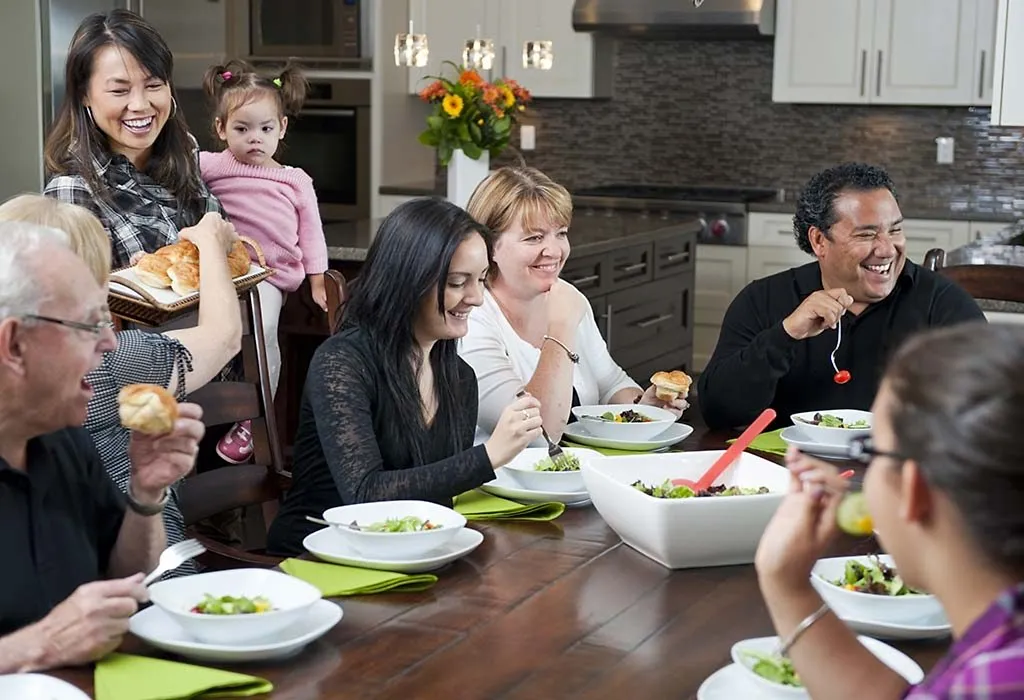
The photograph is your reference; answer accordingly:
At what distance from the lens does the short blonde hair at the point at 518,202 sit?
9.88 feet

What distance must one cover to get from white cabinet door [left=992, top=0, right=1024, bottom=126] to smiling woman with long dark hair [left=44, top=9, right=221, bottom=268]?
2280 millimetres

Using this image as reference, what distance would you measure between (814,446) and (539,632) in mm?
1068

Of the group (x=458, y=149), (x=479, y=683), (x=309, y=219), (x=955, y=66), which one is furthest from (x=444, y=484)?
(x=955, y=66)

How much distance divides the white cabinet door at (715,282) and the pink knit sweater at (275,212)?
2598mm

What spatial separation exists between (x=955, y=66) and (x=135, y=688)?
18.2ft

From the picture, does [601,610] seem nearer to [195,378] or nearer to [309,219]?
[195,378]

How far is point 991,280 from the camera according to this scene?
3.50 meters

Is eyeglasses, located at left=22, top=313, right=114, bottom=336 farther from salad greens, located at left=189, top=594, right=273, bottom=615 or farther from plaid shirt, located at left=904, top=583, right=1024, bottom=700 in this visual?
plaid shirt, located at left=904, top=583, right=1024, bottom=700

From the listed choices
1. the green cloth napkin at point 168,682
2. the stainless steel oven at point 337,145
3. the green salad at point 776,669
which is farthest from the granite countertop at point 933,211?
the green cloth napkin at point 168,682

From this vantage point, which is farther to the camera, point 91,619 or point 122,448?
point 122,448

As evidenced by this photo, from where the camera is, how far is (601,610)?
1782 millimetres

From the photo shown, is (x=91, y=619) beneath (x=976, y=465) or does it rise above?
beneath

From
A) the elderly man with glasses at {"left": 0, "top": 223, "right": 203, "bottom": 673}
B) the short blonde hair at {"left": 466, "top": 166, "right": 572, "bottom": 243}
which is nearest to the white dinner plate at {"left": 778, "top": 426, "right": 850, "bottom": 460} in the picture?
the short blonde hair at {"left": 466, "top": 166, "right": 572, "bottom": 243}

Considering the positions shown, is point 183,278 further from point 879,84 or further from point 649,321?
point 879,84
